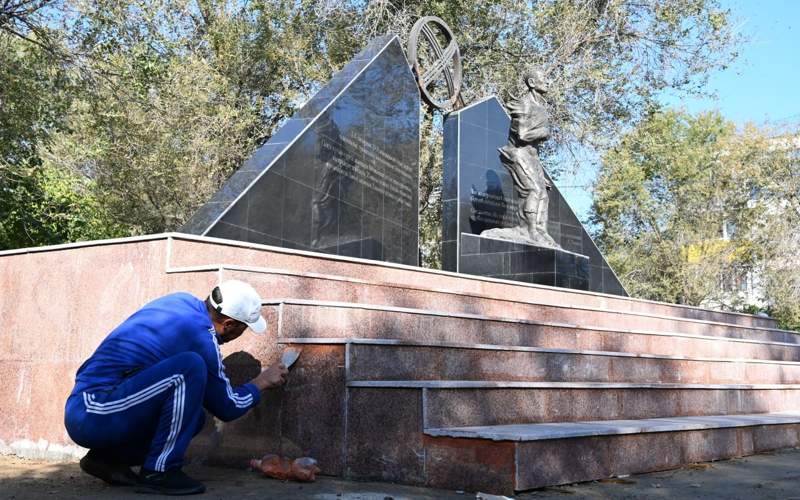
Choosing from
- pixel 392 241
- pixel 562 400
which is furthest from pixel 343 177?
pixel 562 400

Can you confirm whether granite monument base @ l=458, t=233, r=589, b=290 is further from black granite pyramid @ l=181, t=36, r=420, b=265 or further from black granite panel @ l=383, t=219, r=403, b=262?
black granite panel @ l=383, t=219, r=403, b=262

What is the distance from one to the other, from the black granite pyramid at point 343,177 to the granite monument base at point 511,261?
0.80m

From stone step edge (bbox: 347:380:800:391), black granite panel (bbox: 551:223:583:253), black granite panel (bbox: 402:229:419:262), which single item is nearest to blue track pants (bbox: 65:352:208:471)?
stone step edge (bbox: 347:380:800:391)

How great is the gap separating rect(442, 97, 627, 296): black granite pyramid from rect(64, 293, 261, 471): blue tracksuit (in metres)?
7.28

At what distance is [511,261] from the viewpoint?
10.9m

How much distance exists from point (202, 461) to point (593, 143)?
59.7 feet

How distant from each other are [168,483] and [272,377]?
0.83 meters

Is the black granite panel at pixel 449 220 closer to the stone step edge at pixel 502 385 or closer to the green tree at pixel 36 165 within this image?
the stone step edge at pixel 502 385

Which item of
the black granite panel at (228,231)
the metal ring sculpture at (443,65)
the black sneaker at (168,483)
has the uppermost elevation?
the metal ring sculpture at (443,65)

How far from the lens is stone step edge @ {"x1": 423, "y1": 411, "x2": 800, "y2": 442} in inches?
163

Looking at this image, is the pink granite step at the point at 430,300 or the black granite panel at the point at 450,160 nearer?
the pink granite step at the point at 430,300

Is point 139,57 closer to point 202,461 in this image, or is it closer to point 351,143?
point 351,143

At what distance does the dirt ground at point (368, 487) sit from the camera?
374 centimetres

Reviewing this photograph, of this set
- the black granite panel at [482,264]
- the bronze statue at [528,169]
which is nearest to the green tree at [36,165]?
the black granite panel at [482,264]
